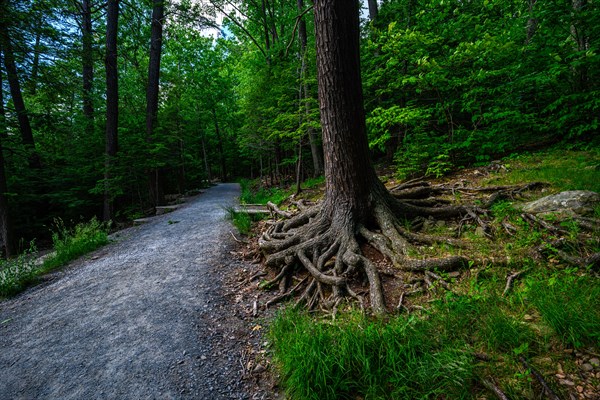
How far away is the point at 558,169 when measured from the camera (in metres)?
4.70

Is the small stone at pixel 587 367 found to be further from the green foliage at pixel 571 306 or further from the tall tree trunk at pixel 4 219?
the tall tree trunk at pixel 4 219

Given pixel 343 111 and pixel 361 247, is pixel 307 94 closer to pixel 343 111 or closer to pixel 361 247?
pixel 343 111

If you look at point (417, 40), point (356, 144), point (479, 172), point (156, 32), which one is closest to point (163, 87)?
point (156, 32)

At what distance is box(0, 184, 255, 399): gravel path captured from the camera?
222 cm

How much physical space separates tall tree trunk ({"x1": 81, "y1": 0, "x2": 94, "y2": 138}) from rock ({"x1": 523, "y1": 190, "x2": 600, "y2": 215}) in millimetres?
11897

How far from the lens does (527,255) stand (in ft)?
8.92

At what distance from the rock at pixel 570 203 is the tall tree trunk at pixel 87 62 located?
11.9 meters

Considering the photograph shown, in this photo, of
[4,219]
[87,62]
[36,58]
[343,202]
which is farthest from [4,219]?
[343,202]

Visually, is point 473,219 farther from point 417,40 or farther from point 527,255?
point 417,40

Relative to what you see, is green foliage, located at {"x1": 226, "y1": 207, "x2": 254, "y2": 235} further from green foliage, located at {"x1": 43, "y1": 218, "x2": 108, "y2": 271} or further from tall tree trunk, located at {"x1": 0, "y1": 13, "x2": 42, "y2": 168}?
tall tree trunk, located at {"x1": 0, "y1": 13, "x2": 42, "y2": 168}

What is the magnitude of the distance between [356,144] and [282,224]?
86.8 inches

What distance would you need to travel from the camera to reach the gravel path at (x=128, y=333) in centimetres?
222

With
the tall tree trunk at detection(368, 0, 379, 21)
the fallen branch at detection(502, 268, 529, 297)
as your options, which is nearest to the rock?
the fallen branch at detection(502, 268, 529, 297)

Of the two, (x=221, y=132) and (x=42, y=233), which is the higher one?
(x=221, y=132)
